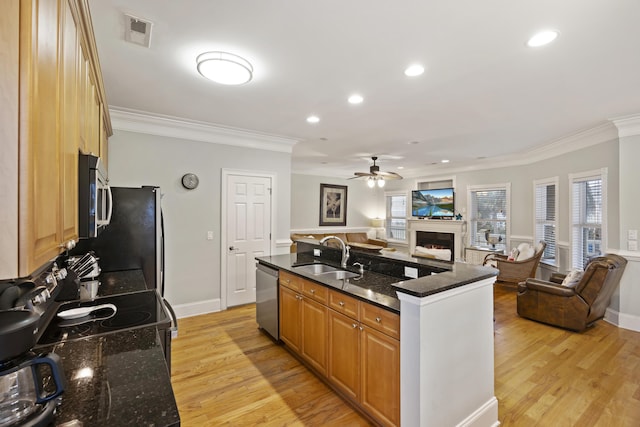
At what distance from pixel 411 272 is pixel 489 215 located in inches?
211

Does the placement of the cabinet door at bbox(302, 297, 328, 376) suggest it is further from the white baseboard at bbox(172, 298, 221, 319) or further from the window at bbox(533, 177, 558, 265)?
the window at bbox(533, 177, 558, 265)

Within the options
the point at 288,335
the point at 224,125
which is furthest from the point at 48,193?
the point at 224,125

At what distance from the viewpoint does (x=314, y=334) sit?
257 centimetres

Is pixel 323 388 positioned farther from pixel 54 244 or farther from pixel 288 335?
pixel 54 244

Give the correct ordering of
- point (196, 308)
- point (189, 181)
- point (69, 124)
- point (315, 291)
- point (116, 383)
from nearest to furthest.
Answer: point (116, 383) < point (69, 124) < point (315, 291) < point (189, 181) < point (196, 308)

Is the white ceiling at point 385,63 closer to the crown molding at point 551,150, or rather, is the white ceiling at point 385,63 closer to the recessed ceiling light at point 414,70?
the recessed ceiling light at point 414,70

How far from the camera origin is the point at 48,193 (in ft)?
2.87

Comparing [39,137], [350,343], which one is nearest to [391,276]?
[350,343]

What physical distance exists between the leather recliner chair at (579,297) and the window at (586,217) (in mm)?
772

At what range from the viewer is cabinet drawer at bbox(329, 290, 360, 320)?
6.88ft

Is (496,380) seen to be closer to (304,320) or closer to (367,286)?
(367,286)

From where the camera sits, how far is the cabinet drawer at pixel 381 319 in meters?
1.79

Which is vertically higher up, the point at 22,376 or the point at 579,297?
the point at 22,376

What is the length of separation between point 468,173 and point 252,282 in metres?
5.63
